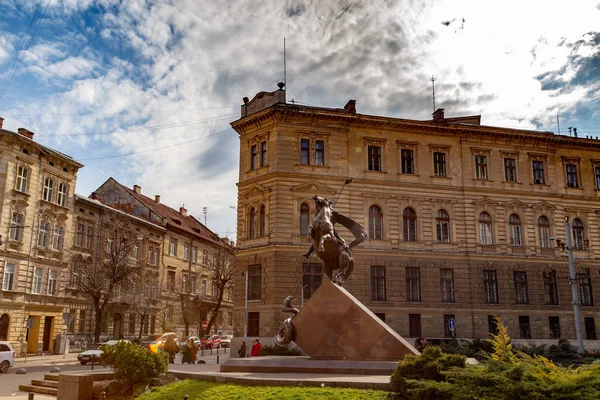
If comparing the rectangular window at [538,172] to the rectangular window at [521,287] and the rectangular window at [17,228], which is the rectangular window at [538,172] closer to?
the rectangular window at [521,287]

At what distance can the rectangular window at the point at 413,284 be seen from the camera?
33812 millimetres

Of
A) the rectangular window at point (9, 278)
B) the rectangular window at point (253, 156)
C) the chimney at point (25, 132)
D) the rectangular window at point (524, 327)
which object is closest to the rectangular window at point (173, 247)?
the chimney at point (25, 132)

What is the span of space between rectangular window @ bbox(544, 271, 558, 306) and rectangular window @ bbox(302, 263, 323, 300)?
15.1 meters

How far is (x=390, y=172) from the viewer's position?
35.2 m

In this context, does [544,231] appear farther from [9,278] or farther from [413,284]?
[9,278]

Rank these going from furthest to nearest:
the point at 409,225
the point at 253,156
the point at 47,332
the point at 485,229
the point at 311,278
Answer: the point at 47,332 → the point at 485,229 → the point at 253,156 → the point at 409,225 → the point at 311,278

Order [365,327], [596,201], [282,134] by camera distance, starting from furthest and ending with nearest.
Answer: [596,201] < [282,134] < [365,327]

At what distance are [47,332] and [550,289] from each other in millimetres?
33001

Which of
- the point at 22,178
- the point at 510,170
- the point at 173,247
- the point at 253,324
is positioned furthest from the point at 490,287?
the point at 22,178

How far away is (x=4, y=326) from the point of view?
107 feet

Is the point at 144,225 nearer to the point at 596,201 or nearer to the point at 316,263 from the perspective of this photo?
the point at 316,263

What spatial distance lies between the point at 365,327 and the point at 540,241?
2695cm

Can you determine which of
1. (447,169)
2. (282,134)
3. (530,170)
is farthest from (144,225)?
(530,170)

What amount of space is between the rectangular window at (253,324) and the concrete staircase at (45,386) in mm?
16037
